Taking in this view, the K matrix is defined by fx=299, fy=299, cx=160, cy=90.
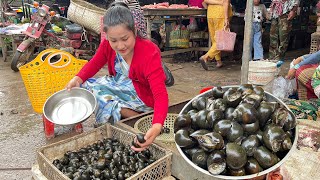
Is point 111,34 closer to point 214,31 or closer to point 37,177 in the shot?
point 37,177

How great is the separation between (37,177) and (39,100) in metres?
1.08

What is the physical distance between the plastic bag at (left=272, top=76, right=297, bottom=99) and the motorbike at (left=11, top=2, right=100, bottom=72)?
434 cm

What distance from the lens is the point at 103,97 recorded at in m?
2.63

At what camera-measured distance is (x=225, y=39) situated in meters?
5.43

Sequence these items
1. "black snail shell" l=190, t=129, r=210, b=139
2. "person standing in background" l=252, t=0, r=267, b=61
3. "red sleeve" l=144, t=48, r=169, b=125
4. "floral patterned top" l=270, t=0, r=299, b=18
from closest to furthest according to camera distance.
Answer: "black snail shell" l=190, t=129, r=210, b=139, "red sleeve" l=144, t=48, r=169, b=125, "floral patterned top" l=270, t=0, r=299, b=18, "person standing in background" l=252, t=0, r=267, b=61

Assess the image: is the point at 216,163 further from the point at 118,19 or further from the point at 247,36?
the point at 247,36

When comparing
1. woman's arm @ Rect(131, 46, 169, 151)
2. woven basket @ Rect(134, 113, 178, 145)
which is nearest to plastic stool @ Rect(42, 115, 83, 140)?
woven basket @ Rect(134, 113, 178, 145)

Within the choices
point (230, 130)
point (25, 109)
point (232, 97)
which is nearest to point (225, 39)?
point (25, 109)

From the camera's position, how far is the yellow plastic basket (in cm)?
278

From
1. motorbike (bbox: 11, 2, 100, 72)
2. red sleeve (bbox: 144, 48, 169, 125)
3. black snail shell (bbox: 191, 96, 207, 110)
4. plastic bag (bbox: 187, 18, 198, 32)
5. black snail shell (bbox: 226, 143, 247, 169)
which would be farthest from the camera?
plastic bag (bbox: 187, 18, 198, 32)

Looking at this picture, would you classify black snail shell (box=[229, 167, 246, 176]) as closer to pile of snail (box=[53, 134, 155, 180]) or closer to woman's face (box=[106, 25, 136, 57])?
pile of snail (box=[53, 134, 155, 180])

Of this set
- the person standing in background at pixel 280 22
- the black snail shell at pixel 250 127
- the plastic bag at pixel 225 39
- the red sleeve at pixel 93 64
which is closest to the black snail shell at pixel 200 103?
the black snail shell at pixel 250 127

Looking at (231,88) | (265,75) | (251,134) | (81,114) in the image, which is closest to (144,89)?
(81,114)

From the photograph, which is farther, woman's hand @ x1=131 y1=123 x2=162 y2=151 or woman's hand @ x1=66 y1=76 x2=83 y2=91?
woman's hand @ x1=66 y1=76 x2=83 y2=91
